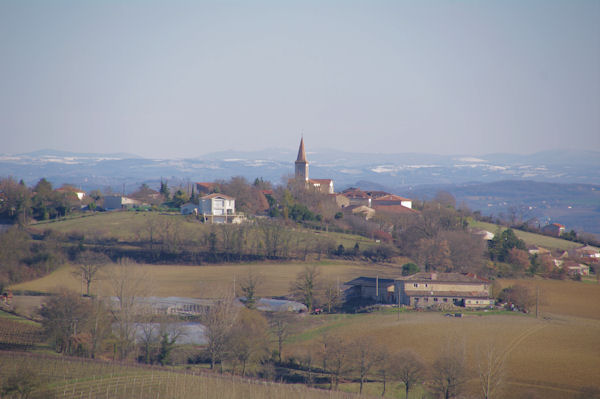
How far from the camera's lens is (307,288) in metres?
39.4

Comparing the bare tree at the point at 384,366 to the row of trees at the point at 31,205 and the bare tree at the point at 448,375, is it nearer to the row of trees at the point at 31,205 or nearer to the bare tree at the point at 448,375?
the bare tree at the point at 448,375

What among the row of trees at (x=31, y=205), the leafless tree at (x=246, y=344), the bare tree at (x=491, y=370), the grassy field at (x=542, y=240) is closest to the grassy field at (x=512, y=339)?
the bare tree at (x=491, y=370)

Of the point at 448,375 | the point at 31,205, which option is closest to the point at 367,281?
the point at 448,375

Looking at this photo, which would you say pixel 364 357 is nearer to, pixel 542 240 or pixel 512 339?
pixel 512 339

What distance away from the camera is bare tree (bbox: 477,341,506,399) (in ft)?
77.1

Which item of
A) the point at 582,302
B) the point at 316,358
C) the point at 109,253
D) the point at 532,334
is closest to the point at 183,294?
the point at 109,253

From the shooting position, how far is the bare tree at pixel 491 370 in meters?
23.5

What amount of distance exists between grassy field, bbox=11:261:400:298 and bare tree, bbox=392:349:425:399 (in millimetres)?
16485

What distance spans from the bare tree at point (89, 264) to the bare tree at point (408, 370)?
2094 centimetres

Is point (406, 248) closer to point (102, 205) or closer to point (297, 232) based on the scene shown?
point (297, 232)

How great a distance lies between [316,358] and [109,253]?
2701 centimetres

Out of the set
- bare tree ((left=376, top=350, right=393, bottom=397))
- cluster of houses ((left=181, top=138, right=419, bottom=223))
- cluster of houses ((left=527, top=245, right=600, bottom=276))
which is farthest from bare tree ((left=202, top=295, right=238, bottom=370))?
cluster of houses ((left=527, top=245, right=600, bottom=276))

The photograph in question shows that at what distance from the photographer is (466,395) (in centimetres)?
2391

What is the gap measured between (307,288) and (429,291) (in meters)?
7.26
